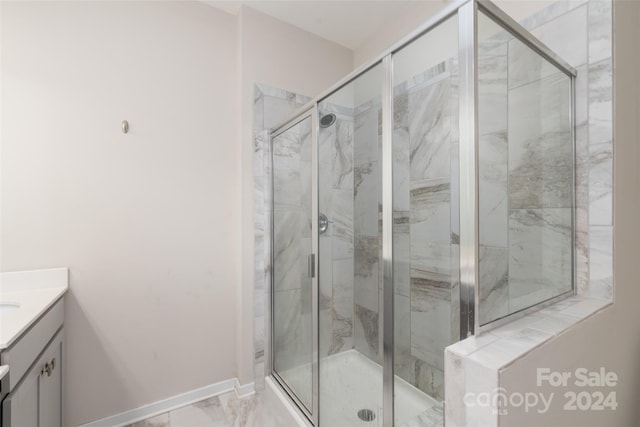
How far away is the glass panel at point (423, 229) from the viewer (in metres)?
1.23

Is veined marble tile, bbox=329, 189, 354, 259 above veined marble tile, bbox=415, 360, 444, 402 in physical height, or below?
above

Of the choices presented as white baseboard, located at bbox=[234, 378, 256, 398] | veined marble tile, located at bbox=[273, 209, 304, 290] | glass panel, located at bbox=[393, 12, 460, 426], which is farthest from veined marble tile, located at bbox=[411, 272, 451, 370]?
white baseboard, located at bbox=[234, 378, 256, 398]

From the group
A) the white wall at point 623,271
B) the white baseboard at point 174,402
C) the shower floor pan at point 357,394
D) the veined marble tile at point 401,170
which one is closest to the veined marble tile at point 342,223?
the veined marble tile at point 401,170

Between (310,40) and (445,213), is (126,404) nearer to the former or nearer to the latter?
(445,213)

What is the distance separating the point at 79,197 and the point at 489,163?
1947 mm

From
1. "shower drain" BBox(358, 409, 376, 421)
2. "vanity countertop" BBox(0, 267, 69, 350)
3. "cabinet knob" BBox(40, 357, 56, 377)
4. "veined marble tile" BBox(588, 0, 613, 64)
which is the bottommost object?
"shower drain" BBox(358, 409, 376, 421)

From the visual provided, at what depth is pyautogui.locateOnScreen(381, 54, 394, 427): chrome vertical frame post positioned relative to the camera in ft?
3.93

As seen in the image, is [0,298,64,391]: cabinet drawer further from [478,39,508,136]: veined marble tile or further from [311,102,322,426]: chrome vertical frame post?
[478,39,508,136]: veined marble tile

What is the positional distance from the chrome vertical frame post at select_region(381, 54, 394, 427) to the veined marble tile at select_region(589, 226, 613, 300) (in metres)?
0.78

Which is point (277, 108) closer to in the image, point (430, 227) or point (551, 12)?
point (430, 227)

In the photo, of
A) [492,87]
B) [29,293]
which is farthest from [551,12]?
[29,293]

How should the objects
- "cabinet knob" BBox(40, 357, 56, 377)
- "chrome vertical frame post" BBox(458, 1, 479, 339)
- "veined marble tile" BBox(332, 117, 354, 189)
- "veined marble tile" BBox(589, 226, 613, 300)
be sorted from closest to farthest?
"chrome vertical frame post" BBox(458, 1, 479, 339), "veined marble tile" BBox(589, 226, 613, 300), "cabinet knob" BBox(40, 357, 56, 377), "veined marble tile" BBox(332, 117, 354, 189)

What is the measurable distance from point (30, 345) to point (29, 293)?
1.58 ft

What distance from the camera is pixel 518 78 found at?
1.08 m
